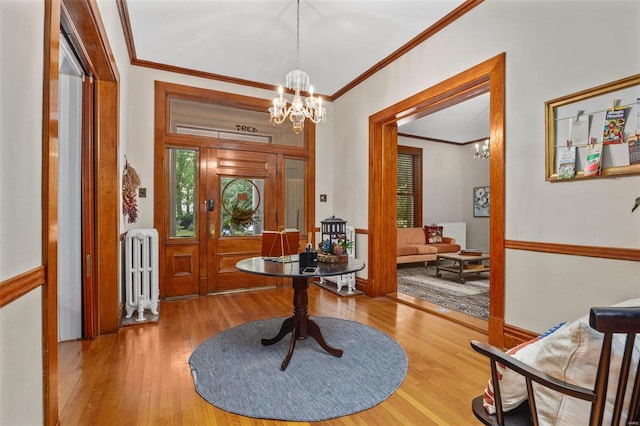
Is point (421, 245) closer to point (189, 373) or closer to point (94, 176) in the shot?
point (189, 373)

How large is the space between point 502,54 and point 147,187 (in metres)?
4.07

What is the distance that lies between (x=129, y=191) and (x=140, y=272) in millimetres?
902

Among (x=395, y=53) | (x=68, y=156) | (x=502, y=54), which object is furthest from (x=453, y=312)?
(x=68, y=156)

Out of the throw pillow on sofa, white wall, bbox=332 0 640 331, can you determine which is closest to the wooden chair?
white wall, bbox=332 0 640 331

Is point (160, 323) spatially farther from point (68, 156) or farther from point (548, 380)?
point (548, 380)

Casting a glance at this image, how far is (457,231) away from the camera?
7500 mm

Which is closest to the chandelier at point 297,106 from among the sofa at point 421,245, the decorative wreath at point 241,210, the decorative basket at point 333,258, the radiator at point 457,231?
the decorative basket at point 333,258

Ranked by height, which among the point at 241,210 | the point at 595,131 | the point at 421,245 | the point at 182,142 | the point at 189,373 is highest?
the point at 182,142

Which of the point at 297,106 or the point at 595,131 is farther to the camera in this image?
the point at 297,106

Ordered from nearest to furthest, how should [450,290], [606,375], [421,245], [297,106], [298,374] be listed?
[606,375] → [298,374] → [297,106] → [450,290] → [421,245]

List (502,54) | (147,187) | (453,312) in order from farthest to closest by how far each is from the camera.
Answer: (147,187) < (453,312) < (502,54)

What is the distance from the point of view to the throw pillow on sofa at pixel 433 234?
6.69m

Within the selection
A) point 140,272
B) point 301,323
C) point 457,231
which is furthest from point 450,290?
point 140,272

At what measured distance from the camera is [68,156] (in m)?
2.64
